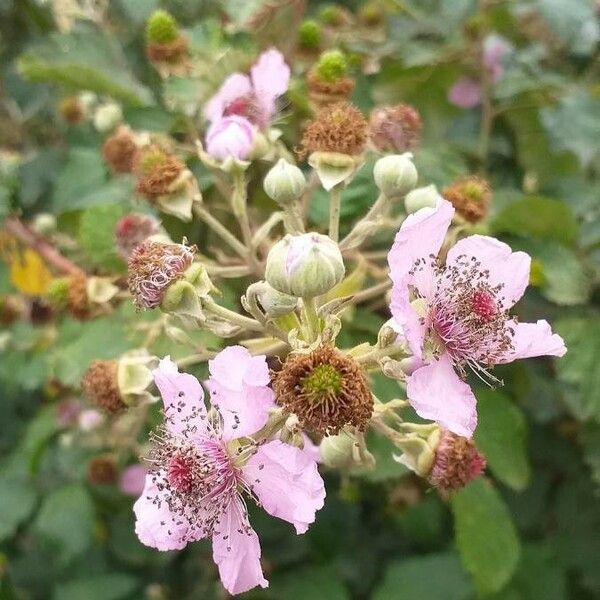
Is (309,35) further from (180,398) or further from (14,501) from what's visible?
(14,501)

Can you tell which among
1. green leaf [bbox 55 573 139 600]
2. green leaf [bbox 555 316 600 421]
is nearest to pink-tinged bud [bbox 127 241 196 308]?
green leaf [bbox 555 316 600 421]

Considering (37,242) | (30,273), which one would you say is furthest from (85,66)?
(30,273)

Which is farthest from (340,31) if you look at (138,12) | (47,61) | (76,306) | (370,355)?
(370,355)

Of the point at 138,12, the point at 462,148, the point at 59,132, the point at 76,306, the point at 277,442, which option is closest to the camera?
the point at 277,442

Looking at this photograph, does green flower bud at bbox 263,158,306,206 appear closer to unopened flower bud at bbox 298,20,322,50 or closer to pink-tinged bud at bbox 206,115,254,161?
pink-tinged bud at bbox 206,115,254,161

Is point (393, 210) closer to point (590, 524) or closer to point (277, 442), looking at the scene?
point (277, 442)

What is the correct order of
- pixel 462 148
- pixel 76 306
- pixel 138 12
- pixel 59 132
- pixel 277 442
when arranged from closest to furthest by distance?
1. pixel 277 442
2. pixel 76 306
3. pixel 138 12
4. pixel 462 148
5. pixel 59 132

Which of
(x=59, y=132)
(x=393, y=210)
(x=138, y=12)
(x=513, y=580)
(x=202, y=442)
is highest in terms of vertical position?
(x=138, y=12)
